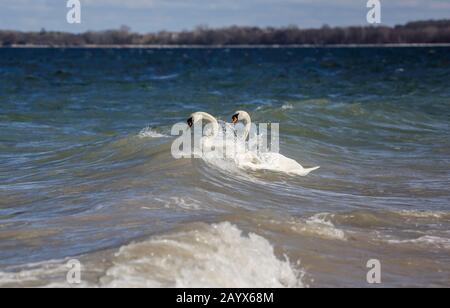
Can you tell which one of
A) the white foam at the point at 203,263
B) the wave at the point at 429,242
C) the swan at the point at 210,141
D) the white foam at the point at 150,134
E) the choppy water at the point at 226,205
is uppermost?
the swan at the point at 210,141

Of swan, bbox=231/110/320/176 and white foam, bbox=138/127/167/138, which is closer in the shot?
swan, bbox=231/110/320/176

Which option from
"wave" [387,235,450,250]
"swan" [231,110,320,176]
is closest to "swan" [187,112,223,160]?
"swan" [231,110,320,176]

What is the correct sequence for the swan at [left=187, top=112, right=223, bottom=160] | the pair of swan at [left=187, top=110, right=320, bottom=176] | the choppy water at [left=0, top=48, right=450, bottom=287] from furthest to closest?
the swan at [left=187, top=112, right=223, bottom=160], the pair of swan at [left=187, top=110, right=320, bottom=176], the choppy water at [left=0, top=48, right=450, bottom=287]

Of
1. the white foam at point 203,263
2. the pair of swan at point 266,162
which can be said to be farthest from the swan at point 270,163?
the white foam at point 203,263

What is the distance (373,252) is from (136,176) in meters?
4.58

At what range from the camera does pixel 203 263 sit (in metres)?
6.81

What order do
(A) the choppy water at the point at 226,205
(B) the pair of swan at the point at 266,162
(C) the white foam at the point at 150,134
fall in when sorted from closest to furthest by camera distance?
(A) the choppy water at the point at 226,205 < (B) the pair of swan at the point at 266,162 < (C) the white foam at the point at 150,134

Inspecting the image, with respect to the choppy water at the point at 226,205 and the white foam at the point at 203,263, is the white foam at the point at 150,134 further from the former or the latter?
the white foam at the point at 203,263

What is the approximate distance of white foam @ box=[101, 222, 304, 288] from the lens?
256 inches

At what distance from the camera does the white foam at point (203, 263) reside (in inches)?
256

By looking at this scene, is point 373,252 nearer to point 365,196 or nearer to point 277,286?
point 277,286

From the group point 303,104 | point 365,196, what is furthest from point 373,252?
point 303,104

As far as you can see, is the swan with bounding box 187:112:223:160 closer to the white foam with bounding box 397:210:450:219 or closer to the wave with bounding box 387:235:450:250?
the white foam with bounding box 397:210:450:219

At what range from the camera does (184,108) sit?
2519cm
